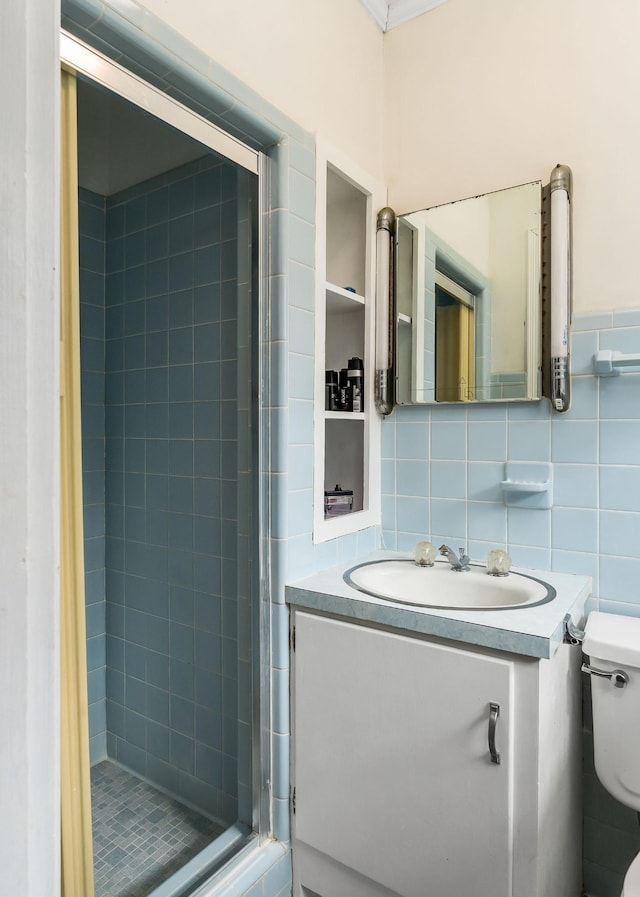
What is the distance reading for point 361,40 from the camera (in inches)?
62.2

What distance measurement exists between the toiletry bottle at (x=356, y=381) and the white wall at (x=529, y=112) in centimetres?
51

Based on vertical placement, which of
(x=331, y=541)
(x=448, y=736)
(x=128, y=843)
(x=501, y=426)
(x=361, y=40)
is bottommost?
(x=128, y=843)

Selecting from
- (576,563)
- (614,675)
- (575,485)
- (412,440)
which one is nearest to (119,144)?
(412,440)

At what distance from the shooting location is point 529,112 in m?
1.44

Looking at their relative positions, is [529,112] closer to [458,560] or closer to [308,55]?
[308,55]

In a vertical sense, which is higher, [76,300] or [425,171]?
[425,171]

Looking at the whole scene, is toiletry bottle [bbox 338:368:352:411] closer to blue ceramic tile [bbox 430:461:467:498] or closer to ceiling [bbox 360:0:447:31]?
blue ceramic tile [bbox 430:461:467:498]

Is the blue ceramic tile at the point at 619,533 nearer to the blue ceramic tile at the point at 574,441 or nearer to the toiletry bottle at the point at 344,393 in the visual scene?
the blue ceramic tile at the point at 574,441

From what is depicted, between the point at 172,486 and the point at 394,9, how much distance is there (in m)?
1.58

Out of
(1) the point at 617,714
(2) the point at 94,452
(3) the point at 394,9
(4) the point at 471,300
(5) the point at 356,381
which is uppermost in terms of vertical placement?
(3) the point at 394,9

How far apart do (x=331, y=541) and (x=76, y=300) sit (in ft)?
2.83

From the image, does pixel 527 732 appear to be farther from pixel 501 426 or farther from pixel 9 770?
pixel 9 770

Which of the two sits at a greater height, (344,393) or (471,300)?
(471,300)

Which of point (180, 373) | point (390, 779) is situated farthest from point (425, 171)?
point (390, 779)
